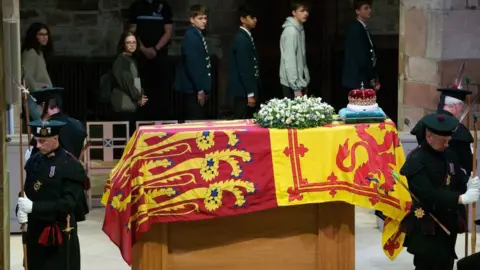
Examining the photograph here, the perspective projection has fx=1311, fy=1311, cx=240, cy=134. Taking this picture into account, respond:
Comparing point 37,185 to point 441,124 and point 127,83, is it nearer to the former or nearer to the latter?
point 441,124

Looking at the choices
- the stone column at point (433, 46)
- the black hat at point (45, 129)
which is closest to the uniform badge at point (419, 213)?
the black hat at point (45, 129)

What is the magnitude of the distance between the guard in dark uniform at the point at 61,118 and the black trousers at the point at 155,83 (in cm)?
417

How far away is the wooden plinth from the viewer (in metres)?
10.3

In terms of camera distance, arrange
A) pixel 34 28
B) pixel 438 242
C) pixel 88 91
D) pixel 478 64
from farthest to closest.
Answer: pixel 88 91, pixel 34 28, pixel 478 64, pixel 438 242

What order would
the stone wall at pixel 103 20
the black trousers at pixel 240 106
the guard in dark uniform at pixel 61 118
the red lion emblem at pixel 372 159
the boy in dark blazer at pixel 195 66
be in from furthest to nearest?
1. the stone wall at pixel 103 20
2. the black trousers at pixel 240 106
3. the boy in dark blazer at pixel 195 66
4. the guard in dark uniform at pixel 61 118
5. the red lion emblem at pixel 372 159

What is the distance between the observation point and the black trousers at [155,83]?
15453mm

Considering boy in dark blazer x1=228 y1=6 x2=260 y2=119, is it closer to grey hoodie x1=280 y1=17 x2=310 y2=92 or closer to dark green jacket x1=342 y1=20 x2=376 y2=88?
grey hoodie x1=280 y1=17 x2=310 y2=92

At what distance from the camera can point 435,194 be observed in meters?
9.87

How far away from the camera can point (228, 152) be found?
10180 millimetres

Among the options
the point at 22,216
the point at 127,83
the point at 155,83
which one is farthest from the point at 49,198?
the point at 155,83

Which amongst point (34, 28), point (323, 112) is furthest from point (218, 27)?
point (323, 112)

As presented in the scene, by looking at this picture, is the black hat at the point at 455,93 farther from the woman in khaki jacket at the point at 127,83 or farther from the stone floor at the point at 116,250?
the woman in khaki jacket at the point at 127,83

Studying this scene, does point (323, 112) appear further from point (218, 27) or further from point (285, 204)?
point (218, 27)

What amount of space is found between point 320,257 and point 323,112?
1.15 meters
